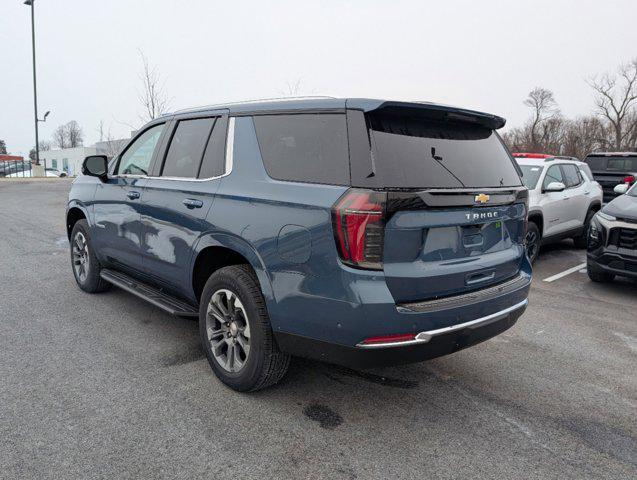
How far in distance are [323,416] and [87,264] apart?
361cm

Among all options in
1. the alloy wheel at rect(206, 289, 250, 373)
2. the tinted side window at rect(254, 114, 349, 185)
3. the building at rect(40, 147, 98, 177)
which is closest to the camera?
the tinted side window at rect(254, 114, 349, 185)

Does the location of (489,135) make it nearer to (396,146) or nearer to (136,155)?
(396,146)

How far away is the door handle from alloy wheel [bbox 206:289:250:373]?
2.09ft

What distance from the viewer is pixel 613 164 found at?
1302 centimetres

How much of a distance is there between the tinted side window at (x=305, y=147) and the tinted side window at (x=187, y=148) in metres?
0.65

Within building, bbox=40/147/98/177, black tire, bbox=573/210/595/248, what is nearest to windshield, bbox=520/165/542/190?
black tire, bbox=573/210/595/248

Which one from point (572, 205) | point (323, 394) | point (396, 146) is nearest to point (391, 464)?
point (323, 394)

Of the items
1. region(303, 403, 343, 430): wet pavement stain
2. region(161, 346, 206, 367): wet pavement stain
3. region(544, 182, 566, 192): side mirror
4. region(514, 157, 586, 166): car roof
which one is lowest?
region(303, 403, 343, 430): wet pavement stain

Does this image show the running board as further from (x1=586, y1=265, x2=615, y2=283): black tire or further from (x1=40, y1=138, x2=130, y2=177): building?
(x1=40, y1=138, x2=130, y2=177): building

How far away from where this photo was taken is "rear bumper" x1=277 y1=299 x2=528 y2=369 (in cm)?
258

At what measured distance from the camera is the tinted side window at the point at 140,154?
4.35 metres

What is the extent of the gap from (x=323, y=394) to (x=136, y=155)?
2.85 m

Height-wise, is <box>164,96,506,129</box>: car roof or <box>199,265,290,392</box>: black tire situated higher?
<box>164,96,506,129</box>: car roof

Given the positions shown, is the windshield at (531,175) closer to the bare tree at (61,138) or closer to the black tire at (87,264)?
the black tire at (87,264)
